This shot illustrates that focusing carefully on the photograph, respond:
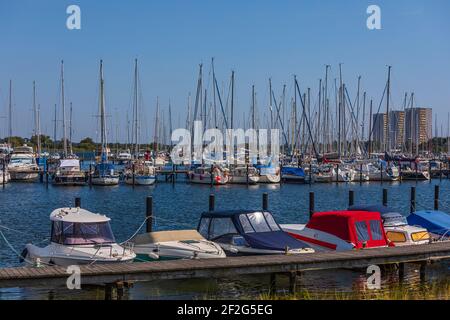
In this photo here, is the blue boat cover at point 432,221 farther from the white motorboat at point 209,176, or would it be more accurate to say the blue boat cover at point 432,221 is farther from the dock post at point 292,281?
the white motorboat at point 209,176

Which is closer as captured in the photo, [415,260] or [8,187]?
[415,260]

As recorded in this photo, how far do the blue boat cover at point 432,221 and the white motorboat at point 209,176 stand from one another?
5005cm

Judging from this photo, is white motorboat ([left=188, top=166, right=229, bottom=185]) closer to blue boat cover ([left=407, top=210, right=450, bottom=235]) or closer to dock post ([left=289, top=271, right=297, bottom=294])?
blue boat cover ([left=407, top=210, right=450, bottom=235])

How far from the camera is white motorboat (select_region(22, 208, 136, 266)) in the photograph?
21.3m

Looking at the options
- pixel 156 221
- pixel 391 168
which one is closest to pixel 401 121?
pixel 391 168

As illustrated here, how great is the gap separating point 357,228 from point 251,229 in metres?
3.77

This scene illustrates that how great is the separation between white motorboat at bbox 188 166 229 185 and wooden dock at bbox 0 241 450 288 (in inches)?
2212

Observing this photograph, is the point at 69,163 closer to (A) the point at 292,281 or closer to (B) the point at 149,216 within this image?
(B) the point at 149,216

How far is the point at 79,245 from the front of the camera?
22.1 metres

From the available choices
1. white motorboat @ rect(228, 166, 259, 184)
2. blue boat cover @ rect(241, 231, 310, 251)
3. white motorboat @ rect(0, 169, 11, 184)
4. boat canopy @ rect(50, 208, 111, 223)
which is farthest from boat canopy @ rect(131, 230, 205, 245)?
white motorboat @ rect(0, 169, 11, 184)

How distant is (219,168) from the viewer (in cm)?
8062

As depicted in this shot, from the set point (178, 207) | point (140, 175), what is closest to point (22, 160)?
point (140, 175)

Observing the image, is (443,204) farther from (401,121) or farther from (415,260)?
(401,121)
